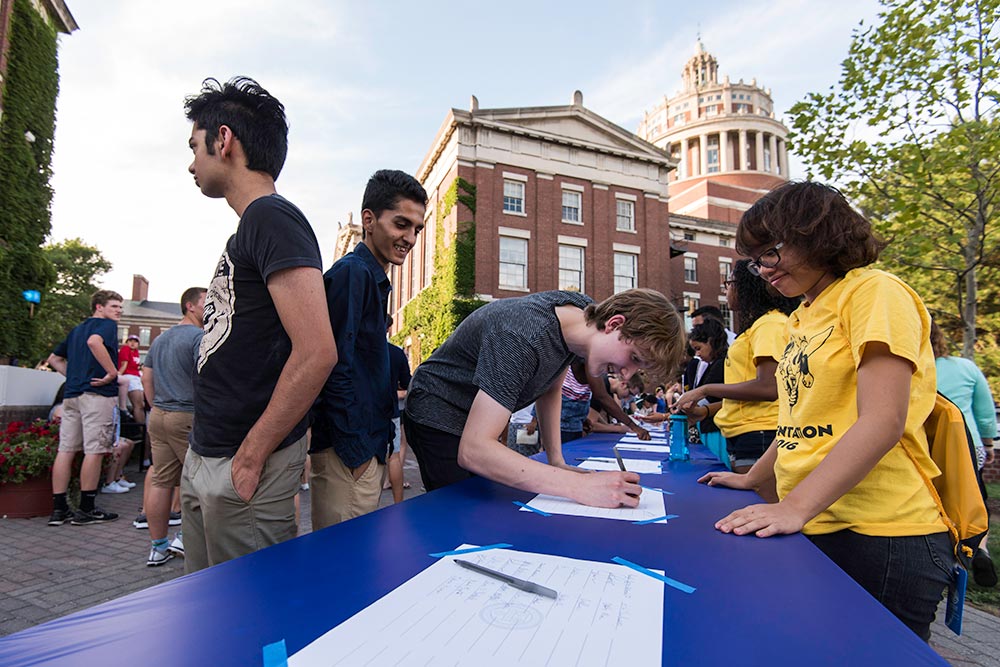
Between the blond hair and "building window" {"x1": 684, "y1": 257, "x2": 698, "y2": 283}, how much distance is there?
96.9 feet

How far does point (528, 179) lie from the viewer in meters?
21.8

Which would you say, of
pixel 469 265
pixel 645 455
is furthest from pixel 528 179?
pixel 645 455

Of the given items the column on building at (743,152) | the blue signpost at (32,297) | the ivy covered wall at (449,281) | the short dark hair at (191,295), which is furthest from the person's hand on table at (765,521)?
the column on building at (743,152)

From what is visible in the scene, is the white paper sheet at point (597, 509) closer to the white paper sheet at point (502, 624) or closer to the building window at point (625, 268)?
the white paper sheet at point (502, 624)

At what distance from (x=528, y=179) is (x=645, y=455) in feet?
64.6

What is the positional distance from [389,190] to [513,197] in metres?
20.0

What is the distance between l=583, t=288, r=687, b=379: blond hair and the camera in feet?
5.96

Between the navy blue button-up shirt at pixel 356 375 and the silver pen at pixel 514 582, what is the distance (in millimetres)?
947

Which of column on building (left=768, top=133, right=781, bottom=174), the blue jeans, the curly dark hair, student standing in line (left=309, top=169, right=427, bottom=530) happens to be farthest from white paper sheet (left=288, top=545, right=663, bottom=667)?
column on building (left=768, top=133, right=781, bottom=174)

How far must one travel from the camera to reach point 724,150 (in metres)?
51.6

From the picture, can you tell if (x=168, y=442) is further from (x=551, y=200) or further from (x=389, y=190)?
(x=551, y=200)

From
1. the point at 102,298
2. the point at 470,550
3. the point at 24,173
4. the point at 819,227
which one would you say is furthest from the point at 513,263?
the point at 470,550

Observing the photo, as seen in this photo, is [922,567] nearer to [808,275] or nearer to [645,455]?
[808,275]

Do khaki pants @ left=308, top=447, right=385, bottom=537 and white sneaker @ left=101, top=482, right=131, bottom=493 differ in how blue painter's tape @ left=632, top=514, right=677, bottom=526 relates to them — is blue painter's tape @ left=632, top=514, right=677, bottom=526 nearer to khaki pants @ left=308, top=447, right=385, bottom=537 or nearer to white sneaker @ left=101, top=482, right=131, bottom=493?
khaki pants @ left=308, top=447, right=385, bottom=537
